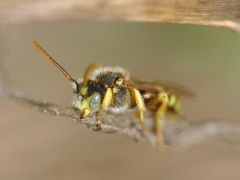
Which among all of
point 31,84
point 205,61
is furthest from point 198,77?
point 31,84

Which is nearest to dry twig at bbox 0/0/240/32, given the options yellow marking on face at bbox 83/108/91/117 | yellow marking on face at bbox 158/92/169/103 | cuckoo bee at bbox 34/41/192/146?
cuckoo bee at bbox 34/41/192/146

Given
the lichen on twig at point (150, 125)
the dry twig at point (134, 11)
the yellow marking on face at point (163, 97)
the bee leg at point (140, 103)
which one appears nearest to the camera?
the dry twig at point (134, 11)

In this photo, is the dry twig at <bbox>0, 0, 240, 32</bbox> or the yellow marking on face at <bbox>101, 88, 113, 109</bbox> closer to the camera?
the dry twig at <bbox>0, 0, 240, 32</bbox>

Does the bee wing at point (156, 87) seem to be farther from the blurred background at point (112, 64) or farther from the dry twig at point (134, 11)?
the blurred background at point (112, 64)

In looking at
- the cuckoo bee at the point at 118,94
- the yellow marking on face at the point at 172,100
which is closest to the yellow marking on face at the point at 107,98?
the cuckoo bee at the point at 118,94

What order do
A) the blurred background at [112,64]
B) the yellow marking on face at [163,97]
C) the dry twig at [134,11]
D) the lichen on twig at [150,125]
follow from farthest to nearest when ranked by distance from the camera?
1. the blurred background at [112,64]
2. the yellow marking on face at [163,97]
3. the lichen on twig at [150,125]
4. the dry twig at [134,11]

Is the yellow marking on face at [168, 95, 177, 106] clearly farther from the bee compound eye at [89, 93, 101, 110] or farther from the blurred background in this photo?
the blurred background

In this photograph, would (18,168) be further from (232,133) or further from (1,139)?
(232,133)

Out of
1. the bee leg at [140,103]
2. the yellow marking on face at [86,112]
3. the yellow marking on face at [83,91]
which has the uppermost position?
the bee leg at [140,103]
